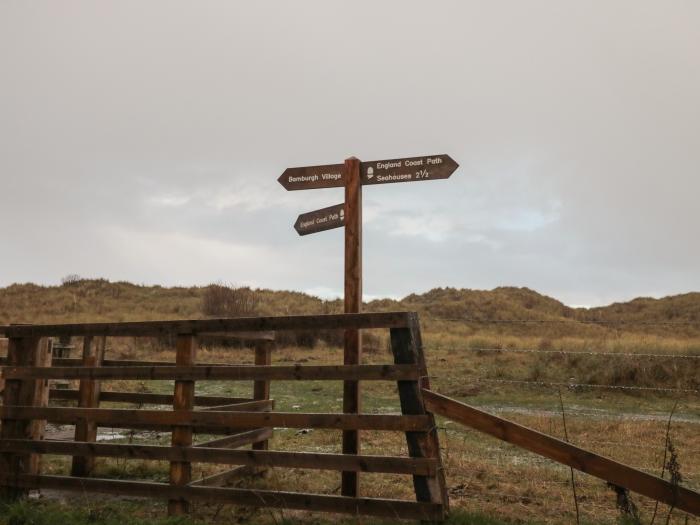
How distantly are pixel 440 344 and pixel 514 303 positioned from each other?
90.2 feet

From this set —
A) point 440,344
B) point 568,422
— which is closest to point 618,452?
point 568,422

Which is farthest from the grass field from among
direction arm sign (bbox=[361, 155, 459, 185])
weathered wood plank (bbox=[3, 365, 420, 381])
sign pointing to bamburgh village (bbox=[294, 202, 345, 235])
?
direction arm sign (bbox=[361, 155, 459, 185])

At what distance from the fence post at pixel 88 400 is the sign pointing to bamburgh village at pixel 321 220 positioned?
274cm

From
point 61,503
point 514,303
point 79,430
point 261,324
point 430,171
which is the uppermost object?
point 514,303

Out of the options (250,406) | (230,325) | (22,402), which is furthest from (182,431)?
(22,402)

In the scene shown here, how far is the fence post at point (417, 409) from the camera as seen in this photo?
475 cm

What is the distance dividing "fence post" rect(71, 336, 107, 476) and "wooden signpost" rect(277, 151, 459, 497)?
3.00 metres

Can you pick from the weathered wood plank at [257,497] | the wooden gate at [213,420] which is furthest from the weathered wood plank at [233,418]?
the weathered wood plank at [257,497]

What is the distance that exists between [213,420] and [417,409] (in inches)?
76.9

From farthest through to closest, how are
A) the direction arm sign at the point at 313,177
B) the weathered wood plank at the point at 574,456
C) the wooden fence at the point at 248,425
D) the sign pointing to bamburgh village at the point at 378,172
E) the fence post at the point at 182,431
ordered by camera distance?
the direction arm sign at the point at 313,177, the sign pointing to bamburgh village at the point at 378,172, the fence post at the point at 182,431, the wooden fence at the point at 248,425, the weathered wood plank at the point at 574,456

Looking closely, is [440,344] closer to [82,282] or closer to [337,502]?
[337,502]

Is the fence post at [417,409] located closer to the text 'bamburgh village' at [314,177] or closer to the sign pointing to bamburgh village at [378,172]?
the sign pointing to bamburgh village at [378,172]

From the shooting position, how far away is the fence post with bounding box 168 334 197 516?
5512mm

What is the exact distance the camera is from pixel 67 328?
639cm
